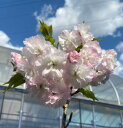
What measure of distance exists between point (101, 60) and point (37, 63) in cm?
25

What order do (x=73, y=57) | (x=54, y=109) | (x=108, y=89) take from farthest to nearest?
(x=108, y=89) → (x=54, y=109) → (x=73, y=57)

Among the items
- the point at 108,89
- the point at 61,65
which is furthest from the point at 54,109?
the point at 61,65

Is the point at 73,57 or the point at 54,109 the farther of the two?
the point at 54,109

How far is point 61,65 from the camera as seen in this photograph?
0.82 m

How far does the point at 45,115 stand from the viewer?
7.88 metres

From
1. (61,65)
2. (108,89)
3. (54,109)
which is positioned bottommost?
(61,65)

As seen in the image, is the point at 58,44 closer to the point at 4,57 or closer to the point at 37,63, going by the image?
the point at 37,63

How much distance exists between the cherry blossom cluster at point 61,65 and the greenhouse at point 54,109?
6676mm

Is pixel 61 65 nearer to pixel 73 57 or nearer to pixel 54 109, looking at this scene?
pixel 73 57

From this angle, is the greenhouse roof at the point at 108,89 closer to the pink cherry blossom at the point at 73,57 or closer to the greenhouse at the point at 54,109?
the greenhouse at the point at 54,109

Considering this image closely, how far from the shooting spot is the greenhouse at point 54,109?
7.51 metres

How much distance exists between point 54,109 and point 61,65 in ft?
24.0

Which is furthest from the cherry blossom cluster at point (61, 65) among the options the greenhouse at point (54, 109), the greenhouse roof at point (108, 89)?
the greenhouse roof at point (108, 89)

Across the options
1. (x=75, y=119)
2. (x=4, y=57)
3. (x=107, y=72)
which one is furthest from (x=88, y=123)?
(x=107, y=72)
